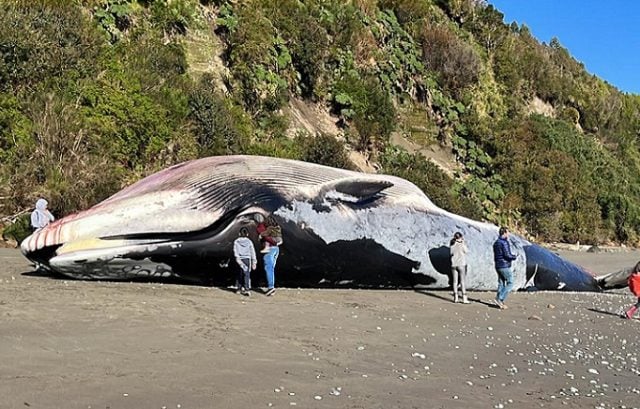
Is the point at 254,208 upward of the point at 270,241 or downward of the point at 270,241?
upward

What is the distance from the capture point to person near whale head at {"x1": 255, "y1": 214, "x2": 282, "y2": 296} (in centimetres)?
701

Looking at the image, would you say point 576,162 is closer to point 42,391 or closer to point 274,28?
point 274,28

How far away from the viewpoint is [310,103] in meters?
21.9

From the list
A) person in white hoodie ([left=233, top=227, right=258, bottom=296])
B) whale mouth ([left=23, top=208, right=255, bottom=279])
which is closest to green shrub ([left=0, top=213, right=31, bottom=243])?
whale mouth ([left=23, top=208, right=255, bottom=279])

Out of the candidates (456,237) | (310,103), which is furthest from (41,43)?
(456,237)

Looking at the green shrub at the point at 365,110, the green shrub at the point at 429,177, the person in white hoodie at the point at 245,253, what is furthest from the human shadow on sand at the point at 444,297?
the green shrub at the point at 365,110

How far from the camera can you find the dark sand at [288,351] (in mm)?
3496

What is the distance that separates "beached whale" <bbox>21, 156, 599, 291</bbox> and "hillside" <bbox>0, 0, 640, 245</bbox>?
208 inches

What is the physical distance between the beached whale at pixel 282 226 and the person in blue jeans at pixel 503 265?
51cm

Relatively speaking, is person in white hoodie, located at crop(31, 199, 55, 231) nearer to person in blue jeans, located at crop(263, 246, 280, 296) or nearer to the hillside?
the hillside

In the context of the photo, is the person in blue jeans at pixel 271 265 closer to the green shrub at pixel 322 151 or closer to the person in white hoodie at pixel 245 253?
the person in white hoodie at pixel 245 253

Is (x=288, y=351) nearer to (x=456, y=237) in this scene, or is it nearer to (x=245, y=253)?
(x=245, y=253)

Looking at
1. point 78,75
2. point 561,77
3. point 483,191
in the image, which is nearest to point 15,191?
point 78,75

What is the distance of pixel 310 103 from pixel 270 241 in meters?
15.4
